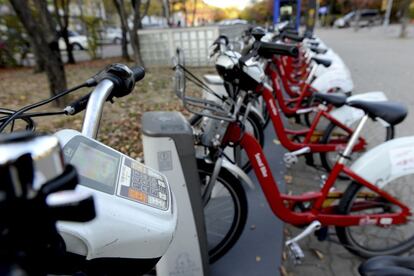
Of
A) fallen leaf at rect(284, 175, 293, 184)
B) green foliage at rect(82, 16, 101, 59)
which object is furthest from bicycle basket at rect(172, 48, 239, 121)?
green foliage at rect(82, 16, 101, 59)

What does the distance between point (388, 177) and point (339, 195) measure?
0.35 metres

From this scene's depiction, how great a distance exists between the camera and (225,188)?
207 centimetres

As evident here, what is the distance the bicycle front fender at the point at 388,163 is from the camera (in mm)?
1913

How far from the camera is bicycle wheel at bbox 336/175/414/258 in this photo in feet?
6.76

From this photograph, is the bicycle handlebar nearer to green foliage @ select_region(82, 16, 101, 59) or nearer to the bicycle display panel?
the bicycle display panel

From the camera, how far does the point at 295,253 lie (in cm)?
214

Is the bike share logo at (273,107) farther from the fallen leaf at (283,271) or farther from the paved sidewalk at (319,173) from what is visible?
the fallen leaf at (283,271)

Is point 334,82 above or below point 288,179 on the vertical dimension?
above

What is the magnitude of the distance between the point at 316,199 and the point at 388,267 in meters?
1.43

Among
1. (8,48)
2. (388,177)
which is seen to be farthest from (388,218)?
(8,48)

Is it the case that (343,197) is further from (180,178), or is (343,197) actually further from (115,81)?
(115,81)

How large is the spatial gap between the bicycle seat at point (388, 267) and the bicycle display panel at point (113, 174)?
1.82 feet

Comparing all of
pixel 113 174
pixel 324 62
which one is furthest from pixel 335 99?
pixel 113 174

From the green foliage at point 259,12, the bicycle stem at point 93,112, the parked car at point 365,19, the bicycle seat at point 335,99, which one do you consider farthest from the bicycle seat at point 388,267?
the parked car at point 365,19
